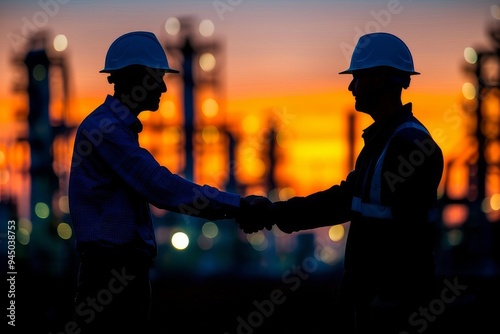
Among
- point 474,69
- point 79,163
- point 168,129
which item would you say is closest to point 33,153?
point 168,129

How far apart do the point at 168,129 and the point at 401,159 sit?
45726 mm

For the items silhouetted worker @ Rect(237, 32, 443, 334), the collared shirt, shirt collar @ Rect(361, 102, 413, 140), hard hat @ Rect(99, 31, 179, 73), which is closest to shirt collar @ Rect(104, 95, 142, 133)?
the collared shirt

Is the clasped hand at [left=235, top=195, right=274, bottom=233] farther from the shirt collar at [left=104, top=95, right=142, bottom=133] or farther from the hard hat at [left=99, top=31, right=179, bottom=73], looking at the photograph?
the hard hat at [left=99, top=31, right=179, bottom=73]

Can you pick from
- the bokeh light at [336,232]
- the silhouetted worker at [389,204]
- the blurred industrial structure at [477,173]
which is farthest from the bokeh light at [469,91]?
the bokeh light at [336,232]

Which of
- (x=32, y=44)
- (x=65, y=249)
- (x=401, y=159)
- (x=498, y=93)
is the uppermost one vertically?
(x=32, y=44)

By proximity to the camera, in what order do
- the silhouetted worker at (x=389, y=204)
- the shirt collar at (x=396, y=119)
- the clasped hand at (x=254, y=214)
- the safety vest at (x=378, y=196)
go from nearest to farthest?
the silhouetted worker at (x=389, y=204)
the safety vest at (x=378, y=196)
the shirt collar at (x=396, y=119)
the clasped hand at (x=254, y=214)

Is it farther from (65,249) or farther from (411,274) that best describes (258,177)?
(411,274)

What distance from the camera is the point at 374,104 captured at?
559 cm

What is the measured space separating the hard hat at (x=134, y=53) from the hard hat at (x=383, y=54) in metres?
1.07

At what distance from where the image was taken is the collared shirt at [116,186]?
5.42 metres

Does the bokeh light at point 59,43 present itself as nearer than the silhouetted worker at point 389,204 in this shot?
No

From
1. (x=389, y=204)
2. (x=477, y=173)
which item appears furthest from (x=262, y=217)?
(x=477, y=173)

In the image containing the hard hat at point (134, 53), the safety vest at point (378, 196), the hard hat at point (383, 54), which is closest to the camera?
the safety vest at point (378, 196)

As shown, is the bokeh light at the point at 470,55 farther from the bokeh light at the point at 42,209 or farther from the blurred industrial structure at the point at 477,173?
the bokeh light at the point at 42,209
